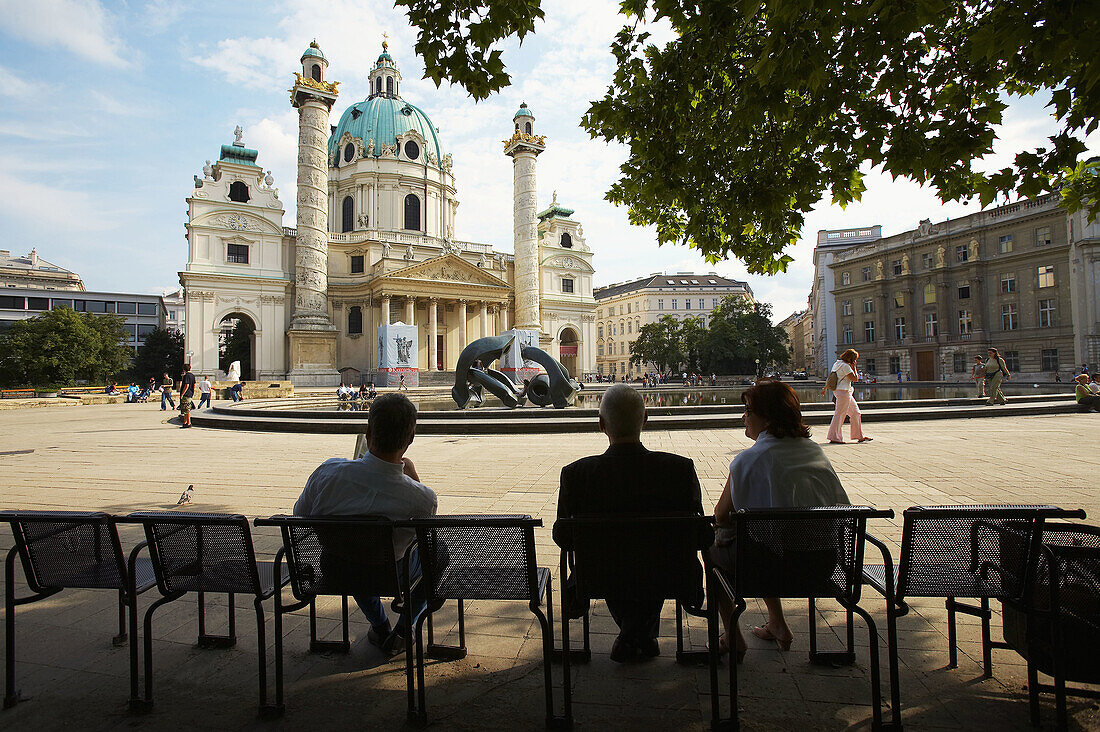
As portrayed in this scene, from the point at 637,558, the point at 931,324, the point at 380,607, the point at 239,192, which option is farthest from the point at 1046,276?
the point at 239,192

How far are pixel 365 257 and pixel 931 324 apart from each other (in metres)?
47.4

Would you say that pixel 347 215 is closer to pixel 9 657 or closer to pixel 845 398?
pixel 845 398

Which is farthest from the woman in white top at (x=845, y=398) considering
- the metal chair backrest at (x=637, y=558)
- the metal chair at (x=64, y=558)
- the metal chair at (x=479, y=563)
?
the metal chair at (x=64, y=558)

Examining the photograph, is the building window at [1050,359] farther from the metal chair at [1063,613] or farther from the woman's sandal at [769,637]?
the woman's sandal at [769,637]

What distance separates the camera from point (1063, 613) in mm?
2066

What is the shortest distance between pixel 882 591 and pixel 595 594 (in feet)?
4.06

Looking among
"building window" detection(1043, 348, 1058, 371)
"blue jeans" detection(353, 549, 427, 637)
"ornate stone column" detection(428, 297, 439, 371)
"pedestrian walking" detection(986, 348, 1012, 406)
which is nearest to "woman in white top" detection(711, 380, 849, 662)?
"blue jeans" detection(353, 549, 427, 637)

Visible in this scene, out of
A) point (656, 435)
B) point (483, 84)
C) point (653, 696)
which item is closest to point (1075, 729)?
point (653, 696)

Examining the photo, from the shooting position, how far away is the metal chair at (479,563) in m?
2.21

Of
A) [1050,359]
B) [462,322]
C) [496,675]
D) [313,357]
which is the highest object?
[462,322]

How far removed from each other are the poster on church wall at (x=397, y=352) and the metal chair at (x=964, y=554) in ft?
108

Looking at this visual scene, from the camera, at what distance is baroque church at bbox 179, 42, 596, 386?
36.8 meters

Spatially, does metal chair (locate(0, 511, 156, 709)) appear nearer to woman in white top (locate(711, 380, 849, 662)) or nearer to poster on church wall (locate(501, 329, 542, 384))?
woman in white top (locate(711, 380, 849, 662))

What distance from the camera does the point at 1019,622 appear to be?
7.50 ft
